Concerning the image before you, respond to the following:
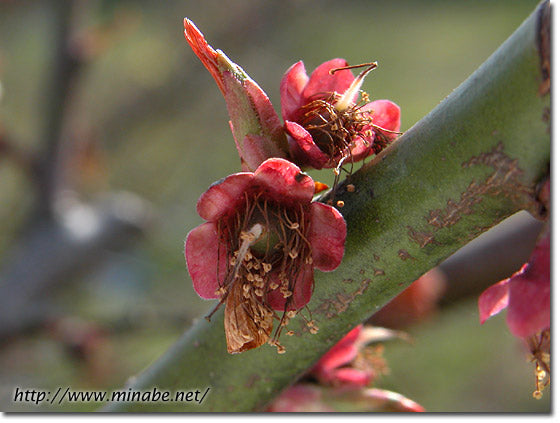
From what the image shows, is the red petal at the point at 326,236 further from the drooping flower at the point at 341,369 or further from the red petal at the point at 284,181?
the drooping flower at the point at 341,369

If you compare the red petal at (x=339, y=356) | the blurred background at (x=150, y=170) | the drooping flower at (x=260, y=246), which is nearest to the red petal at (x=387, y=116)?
the drooping flower at (x=260, y=246)

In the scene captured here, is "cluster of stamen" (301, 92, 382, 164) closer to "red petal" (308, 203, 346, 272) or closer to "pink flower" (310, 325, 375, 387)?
"red petal" (308, 203, 346, 272)

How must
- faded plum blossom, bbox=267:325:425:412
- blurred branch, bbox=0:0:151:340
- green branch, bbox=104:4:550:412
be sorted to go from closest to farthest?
green branch, bbox=104:4:550:412 → faded plum blossom, bbox=267:325:425:412 → blurred branch, bbox=0:0:151:340

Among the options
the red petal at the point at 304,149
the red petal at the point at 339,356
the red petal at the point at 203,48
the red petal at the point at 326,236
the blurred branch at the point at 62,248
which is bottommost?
the blurred branch at the point at 62,248

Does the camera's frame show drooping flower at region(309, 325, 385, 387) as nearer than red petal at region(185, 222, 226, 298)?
No

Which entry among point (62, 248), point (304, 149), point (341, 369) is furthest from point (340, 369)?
point (62, 248)

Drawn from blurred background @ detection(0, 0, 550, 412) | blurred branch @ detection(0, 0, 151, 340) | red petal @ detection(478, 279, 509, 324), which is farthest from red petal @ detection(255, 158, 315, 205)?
blurred branch @ detection(0, 0, 151, 340)

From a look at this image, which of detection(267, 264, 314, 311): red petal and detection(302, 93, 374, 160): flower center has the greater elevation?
detection(302, 93, 374, 160): flower center

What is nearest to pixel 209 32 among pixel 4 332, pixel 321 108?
pixel 4 332
